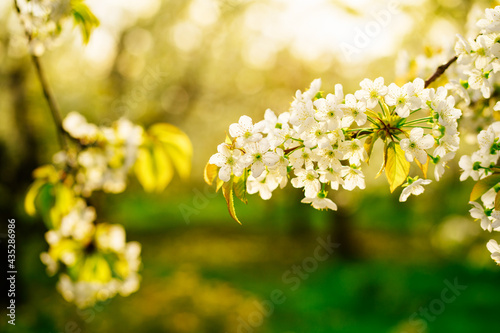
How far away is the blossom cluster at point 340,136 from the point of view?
2.72 ft

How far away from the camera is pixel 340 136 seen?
83 centimetres

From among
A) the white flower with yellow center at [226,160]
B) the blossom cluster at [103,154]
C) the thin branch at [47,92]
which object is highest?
the thin branch at [47,92]

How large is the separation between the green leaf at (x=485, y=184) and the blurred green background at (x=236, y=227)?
0.64 meters

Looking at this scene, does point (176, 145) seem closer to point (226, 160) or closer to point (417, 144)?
point (226, 160)

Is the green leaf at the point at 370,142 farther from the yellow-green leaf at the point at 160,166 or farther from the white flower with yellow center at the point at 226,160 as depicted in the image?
the yellow-green leaf at the point at 160,166

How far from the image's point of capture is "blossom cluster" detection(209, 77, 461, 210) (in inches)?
32.6

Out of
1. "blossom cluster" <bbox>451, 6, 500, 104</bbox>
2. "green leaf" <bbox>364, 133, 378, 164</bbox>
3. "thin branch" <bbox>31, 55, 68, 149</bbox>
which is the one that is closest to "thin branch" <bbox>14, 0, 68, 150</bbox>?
"thin branch" <bbox>31, 55, 68, 149</bbox>

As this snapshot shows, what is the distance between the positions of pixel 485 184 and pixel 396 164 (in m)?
0.18

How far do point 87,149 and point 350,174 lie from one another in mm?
1037


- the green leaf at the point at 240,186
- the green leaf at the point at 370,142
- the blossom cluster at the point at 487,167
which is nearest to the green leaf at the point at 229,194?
the green leaf at the point at 240,186

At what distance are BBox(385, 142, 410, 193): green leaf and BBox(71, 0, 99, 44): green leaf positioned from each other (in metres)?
0.94

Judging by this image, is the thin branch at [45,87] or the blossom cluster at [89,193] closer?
the thin branch at [45,87]

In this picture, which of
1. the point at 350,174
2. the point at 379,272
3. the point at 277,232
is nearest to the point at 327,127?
the point at 350,174

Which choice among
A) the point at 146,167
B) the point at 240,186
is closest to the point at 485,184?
the point at 240,186
